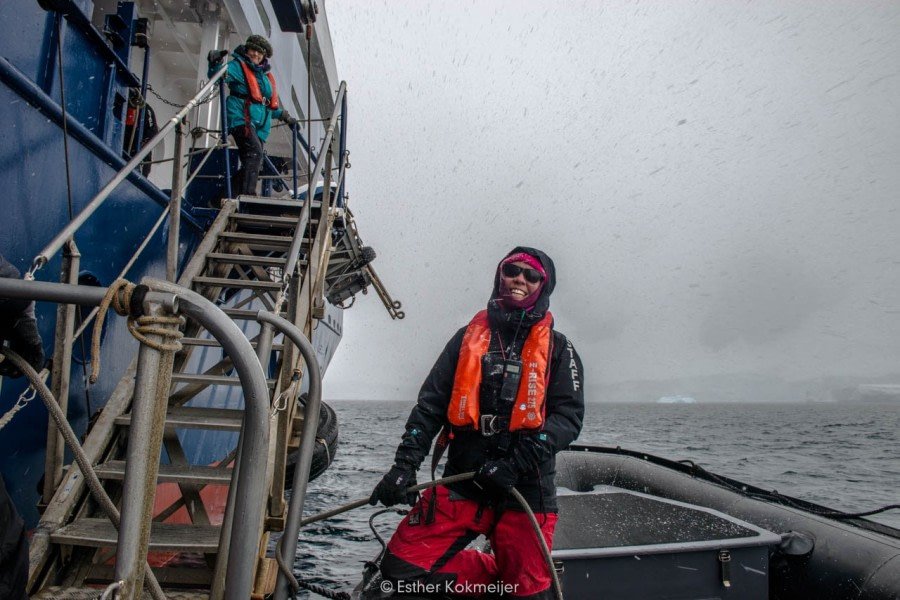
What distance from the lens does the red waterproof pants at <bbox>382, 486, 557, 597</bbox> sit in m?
2.51

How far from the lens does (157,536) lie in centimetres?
283

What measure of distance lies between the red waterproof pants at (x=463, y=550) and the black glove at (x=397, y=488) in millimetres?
105

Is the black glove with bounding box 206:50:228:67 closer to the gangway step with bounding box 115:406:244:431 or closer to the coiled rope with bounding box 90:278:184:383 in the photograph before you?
the gangway step with bounding box 115:406:244:431

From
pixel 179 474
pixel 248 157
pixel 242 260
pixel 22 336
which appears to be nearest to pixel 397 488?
pixel 179 474

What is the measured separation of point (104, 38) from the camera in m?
3.99

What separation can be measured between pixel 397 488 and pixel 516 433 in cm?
63

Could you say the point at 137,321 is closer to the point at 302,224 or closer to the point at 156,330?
the point at 156,330

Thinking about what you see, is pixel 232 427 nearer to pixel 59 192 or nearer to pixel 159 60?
pixel 59 192

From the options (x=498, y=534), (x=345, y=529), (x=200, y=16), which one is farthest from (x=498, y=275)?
(x=200, y=16)

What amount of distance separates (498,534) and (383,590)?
1.95 feet

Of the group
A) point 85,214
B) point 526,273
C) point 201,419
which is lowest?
point 201,419

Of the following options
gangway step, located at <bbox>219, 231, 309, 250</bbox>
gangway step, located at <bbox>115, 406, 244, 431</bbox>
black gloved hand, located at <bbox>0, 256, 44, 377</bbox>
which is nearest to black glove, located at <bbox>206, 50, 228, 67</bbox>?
gangway step, located at <bbox>219, 231, 309, 250</bbox>

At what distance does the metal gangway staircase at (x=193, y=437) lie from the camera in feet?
3.80

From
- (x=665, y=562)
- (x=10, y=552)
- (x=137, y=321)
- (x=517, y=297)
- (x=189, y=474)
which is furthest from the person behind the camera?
(x=189, y=474)
